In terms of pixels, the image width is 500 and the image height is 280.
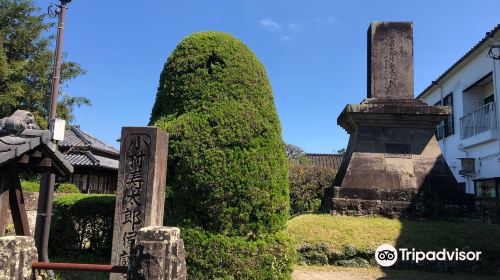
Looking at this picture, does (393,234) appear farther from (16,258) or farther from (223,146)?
(16,258)

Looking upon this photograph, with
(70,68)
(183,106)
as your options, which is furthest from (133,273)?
(70,68)

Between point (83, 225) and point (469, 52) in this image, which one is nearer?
point (83, 225)

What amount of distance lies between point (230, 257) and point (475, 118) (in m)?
14.6

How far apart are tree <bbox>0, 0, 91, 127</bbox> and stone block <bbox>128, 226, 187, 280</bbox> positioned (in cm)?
1526

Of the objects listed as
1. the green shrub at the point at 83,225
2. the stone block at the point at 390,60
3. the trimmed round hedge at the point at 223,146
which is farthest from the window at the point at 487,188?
the green shrub at the point at 83,225

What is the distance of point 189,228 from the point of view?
538 cm

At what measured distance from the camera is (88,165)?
70.4 ft

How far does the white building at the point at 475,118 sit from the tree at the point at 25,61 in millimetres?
17064

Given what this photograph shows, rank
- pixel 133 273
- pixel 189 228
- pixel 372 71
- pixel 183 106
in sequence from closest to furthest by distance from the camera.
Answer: pixel 133 273, pixel 189 228, pixel 183 106, pixel 372 71

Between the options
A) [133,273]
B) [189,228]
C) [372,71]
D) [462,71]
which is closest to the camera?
[133,273]

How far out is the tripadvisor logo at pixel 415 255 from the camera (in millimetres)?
7211

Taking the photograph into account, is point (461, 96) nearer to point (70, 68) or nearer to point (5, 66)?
point (70, 68)

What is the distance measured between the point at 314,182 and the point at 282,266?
40.4 feet

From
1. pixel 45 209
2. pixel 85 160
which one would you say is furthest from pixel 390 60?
pixel 85 160
